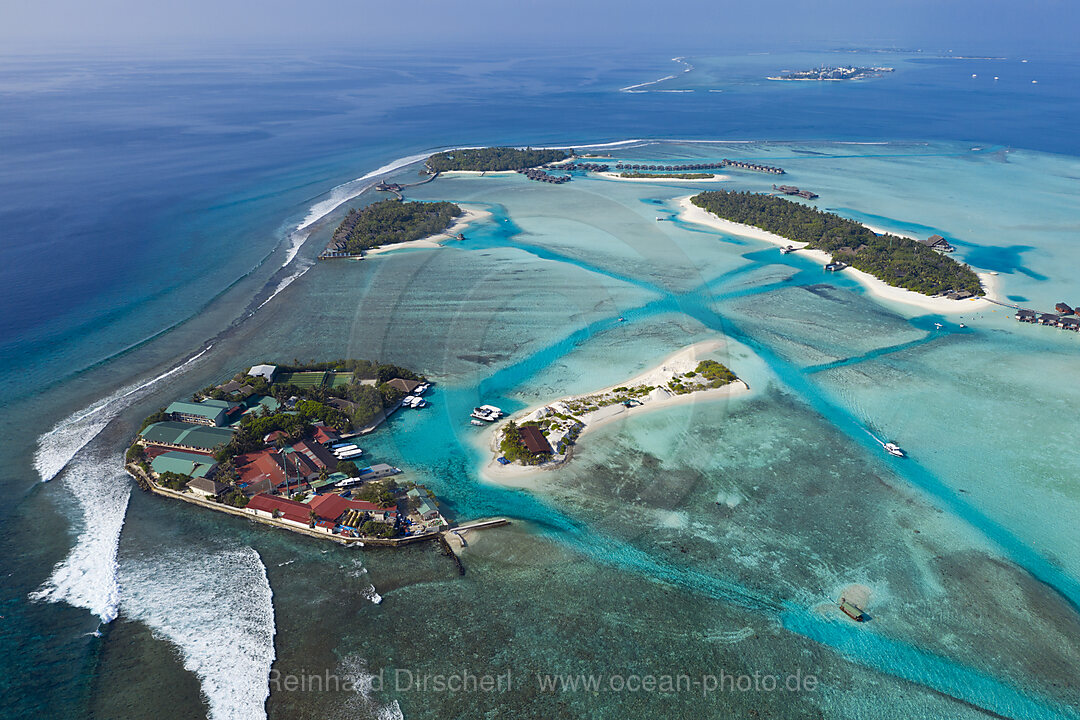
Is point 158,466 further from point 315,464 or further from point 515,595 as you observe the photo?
point 515,595

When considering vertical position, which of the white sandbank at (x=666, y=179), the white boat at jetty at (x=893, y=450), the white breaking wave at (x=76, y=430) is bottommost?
the white breaking wave at (x=76, y=430)

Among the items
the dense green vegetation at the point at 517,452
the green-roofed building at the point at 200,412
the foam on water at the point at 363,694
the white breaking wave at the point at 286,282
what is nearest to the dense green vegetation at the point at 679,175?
the white breaking wave at the point at 286,282

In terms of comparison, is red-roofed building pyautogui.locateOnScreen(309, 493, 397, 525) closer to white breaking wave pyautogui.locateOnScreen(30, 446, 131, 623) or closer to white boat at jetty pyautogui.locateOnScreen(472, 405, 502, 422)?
white breaking wave pyautogui.locateOnScreen(30, 446, 131, 623)

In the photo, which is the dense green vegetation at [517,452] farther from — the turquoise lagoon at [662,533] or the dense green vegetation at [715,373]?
the dense green vegetation at [715,373]

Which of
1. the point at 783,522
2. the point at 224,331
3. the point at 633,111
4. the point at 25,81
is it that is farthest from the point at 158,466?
the point at 25,81

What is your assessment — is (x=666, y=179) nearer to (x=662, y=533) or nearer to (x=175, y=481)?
(x=662, y=533)
